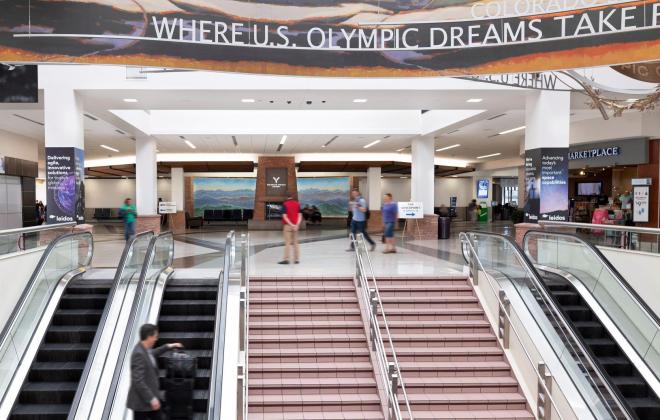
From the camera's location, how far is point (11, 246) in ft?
25.3

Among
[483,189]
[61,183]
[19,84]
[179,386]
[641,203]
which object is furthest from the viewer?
[483,189]

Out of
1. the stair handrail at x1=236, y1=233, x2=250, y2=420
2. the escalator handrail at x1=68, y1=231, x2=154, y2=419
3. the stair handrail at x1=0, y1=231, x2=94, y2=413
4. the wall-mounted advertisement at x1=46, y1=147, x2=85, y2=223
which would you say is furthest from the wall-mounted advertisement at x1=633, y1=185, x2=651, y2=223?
the wall-mounted advertisement at x1=46, y1=147, x2=85, y2=223

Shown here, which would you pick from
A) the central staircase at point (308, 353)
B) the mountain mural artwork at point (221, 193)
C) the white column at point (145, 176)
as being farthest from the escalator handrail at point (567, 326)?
the mountain mural artwork at point (221, 193)

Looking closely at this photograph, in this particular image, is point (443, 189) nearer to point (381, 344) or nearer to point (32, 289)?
point (381, 344)

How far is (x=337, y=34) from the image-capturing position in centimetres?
784

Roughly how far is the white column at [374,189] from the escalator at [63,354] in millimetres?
17905

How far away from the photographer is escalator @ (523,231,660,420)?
650 centimetres

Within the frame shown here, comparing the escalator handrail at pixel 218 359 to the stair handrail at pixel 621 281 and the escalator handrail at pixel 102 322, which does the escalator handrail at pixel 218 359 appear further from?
the stair handrail at pixel 621 281

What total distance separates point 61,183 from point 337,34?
623cm

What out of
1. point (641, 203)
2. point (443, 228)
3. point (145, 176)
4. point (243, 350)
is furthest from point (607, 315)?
point (145, 176)

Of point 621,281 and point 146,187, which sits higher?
point 146,187

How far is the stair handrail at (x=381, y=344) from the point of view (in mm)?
5891

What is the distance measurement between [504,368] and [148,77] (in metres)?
8.15

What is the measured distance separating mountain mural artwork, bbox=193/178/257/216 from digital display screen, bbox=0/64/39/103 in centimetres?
2304
